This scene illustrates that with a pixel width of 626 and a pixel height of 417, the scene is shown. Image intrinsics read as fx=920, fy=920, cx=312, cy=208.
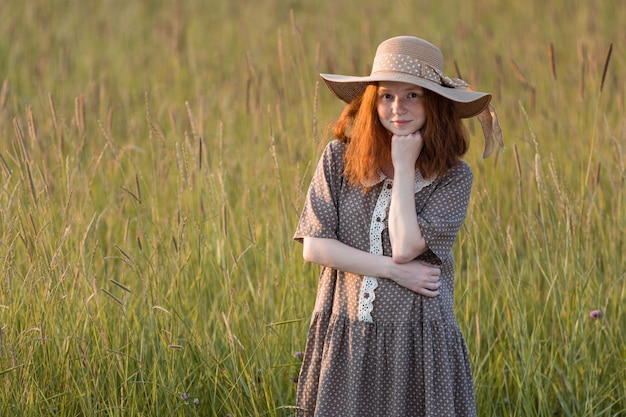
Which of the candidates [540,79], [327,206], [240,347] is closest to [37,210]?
[240,347]

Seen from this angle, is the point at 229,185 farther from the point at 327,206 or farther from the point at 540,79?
the point at 540,79

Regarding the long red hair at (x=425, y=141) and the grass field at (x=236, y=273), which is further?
the grass field at (x=236, y=273)

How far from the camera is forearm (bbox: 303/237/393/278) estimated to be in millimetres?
2404

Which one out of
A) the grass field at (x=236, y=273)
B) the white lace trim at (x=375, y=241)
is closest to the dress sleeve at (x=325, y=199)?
the white lace trim at (x=375, y=241)

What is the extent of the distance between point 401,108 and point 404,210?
0.95 ft

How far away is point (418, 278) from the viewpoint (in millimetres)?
2412

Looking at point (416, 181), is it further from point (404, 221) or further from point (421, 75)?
point (421, 75)

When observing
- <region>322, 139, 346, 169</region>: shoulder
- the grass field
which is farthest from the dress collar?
the grass field

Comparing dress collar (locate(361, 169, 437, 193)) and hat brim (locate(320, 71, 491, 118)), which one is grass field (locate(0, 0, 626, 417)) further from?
dress collar (locate(361, 169, 437, 193))

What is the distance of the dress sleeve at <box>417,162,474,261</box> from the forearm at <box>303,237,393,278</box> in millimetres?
130

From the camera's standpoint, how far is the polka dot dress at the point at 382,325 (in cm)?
241

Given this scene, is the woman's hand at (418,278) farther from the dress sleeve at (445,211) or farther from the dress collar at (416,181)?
the dress collar at (416,181)

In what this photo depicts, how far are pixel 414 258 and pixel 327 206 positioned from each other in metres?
0.27

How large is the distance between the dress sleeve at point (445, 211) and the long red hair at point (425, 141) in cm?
4
